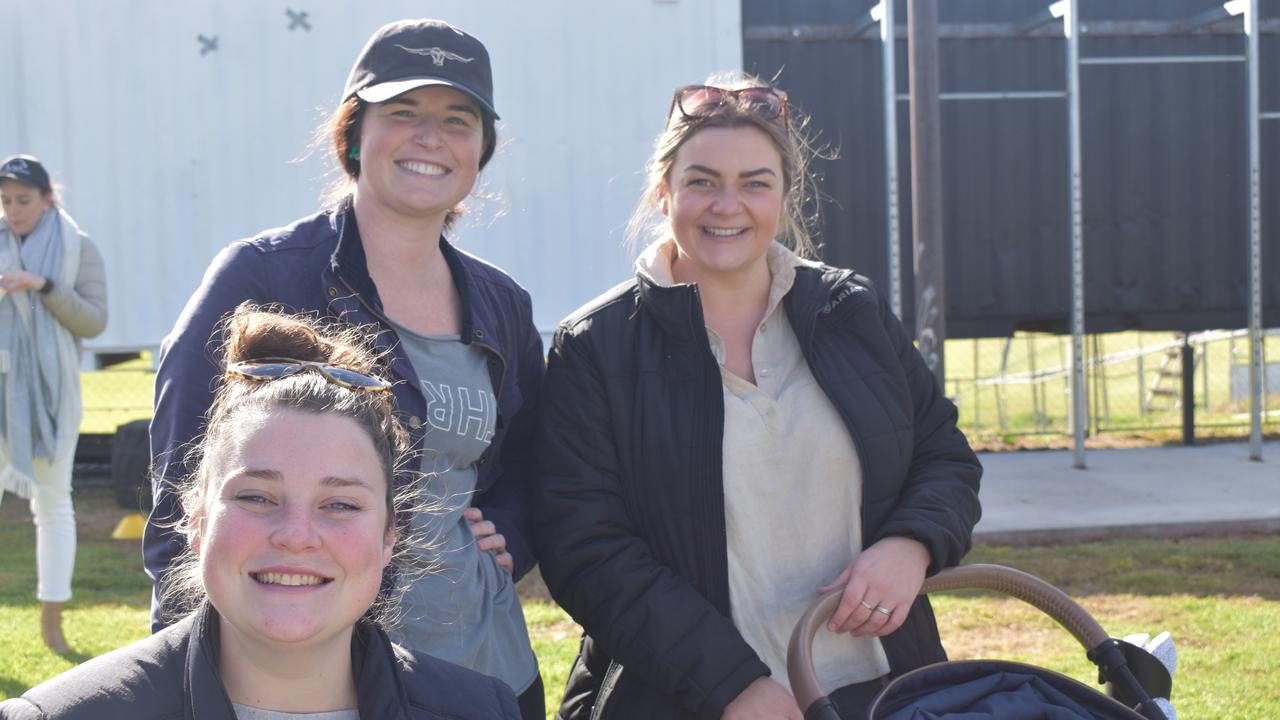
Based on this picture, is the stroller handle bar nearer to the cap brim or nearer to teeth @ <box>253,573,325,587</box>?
teeth @ <box>253,573,325,587</box>

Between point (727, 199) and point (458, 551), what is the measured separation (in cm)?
88

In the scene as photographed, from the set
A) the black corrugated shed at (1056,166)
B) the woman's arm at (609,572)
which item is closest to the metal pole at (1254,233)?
the black corrugated shed at (1056,166)

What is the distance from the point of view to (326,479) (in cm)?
169

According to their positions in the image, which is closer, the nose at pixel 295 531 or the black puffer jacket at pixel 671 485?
the nose at pixel 295 531

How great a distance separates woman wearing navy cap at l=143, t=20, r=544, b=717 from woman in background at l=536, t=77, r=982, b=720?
0.46ft

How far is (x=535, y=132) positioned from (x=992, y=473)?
3.99 meters

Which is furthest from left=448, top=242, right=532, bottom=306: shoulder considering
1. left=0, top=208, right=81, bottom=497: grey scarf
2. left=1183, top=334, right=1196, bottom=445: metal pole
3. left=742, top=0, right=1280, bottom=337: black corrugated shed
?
left=1183, top=334, right=1196, bottom=445: metal pole

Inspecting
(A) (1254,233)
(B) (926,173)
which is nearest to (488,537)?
(B) (926,173)

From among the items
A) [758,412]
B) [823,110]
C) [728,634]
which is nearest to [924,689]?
[728,634]

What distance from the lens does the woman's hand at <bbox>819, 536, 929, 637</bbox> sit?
2205 millimetres

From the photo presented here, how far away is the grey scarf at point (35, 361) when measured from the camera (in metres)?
4.90

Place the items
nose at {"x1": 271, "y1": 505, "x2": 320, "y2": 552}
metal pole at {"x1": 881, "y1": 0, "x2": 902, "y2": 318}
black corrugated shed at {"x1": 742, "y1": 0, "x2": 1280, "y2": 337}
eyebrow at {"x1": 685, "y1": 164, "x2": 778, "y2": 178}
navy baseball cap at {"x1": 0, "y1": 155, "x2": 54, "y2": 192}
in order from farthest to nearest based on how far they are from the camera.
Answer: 1. black corrugated shed at {"x1": 742, "y1": 0, "x2": 1280, "y2": 337}
2. metal pole at {"x1": 881, "y1": 0, "x2": 902, "y2": 318}
3. navy baseball cap at {"x1": 0, "y1": 155, "x2": 54, "y2": 192}
4. eyebrow at {"x1": 685, "y1": 164, "x2": 778, "y2": 178}
5. nose at {"x1": 271, "y1": 505, "x2": 320, "y2": 552}

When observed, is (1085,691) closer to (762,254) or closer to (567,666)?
(762,254)

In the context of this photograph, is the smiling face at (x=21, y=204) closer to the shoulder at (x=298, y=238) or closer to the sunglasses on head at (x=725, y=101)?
the shoulder at (x=298, y=238)
